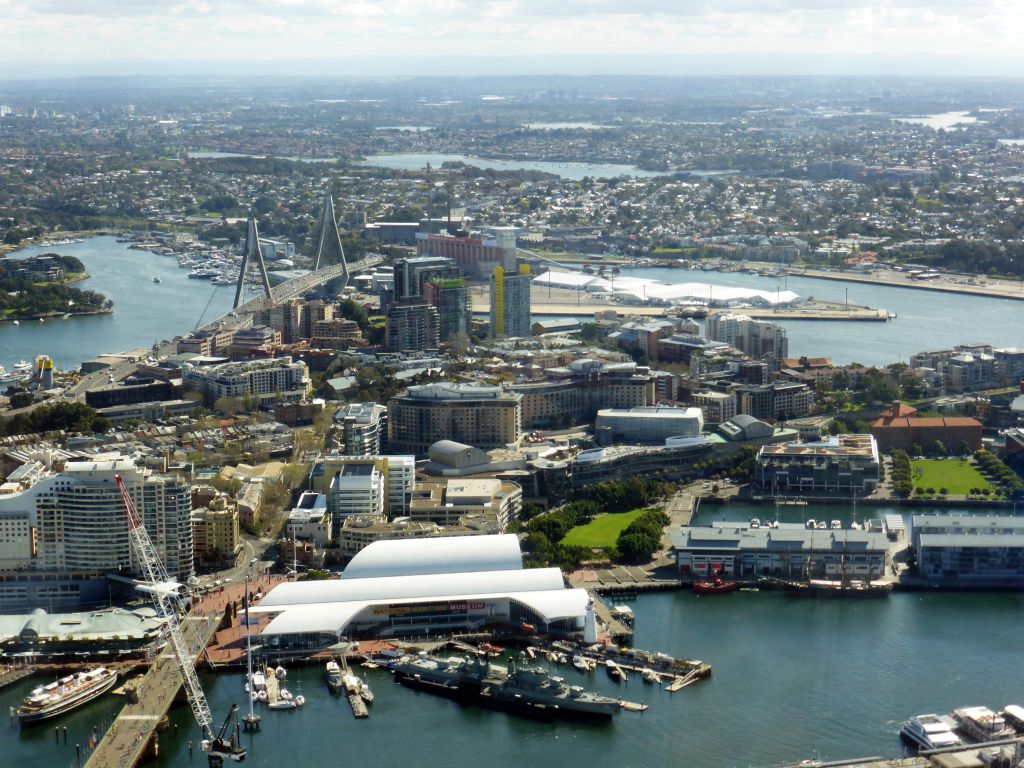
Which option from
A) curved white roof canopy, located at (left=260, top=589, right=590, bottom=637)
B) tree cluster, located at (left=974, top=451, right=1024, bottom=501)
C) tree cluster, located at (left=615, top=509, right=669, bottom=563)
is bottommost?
tree cluster, located at (left=974, top=451, right=1024, bottom=501)

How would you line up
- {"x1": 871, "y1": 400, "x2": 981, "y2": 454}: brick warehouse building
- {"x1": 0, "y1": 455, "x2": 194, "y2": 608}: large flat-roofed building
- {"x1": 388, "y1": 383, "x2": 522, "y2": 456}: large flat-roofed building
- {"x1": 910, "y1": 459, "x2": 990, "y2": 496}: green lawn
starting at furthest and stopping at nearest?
1. {"x1": 871, "y1": 400, "x2": 981, "y2": 454}: brick warehouse building
2. {"x1": 388, "y1": 383, "x2": 522, "y2": 456}: large flat-roofed building
3. {"x1": 910, "y1": 459, "x2": 990, "y2": 496}: green lawn
4. {"x1": 0, "y1": 455, "x2": 194, "y2": 608}: large flat-roofed building

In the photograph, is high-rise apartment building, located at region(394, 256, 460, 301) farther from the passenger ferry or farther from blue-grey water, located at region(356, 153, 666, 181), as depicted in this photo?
blue-grey water, located at region(356, 153, 666, 181)

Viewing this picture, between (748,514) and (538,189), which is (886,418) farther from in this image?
(538,189)

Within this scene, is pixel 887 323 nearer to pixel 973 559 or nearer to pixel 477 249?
pixel 477 249

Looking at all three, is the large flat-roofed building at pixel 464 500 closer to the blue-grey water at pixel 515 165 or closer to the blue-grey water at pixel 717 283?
the blue-grey water at pixel 717 283

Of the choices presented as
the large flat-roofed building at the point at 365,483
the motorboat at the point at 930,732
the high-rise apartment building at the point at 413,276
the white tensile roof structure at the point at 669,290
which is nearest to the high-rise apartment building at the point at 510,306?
the high-rise apartment building at the point at 413,276

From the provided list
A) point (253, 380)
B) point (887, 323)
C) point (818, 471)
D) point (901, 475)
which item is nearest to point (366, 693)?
point (818, 471)

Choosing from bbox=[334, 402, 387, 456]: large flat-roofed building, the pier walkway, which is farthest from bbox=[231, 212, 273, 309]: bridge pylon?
the pier walkway
